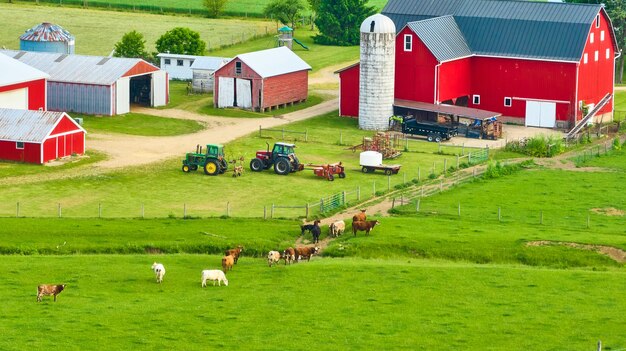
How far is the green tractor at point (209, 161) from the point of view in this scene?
84188 millimetres

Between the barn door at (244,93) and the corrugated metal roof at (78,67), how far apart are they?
7180 mm

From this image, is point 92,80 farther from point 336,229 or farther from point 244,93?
point 336,229

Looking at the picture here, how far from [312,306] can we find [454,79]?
166 ft

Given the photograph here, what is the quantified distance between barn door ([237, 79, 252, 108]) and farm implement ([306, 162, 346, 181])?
871 inches

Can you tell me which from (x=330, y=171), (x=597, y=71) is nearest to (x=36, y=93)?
(x=330, y=171)

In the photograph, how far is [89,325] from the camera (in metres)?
52.7

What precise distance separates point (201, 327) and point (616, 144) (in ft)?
164

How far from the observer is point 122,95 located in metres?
103

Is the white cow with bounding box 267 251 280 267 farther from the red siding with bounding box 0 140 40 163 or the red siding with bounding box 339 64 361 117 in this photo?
the red siding with bounding box 339 64 361 117

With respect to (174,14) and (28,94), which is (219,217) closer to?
(28,94)

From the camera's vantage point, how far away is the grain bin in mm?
115312

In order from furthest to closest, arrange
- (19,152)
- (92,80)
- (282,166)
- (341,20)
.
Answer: (341,20) < (92,80) < (19,152) < (282,166)

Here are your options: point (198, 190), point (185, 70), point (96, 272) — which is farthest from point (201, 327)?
point (185, 70)

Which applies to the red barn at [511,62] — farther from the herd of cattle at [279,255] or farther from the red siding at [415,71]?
the herd of cattle at [279,255]
